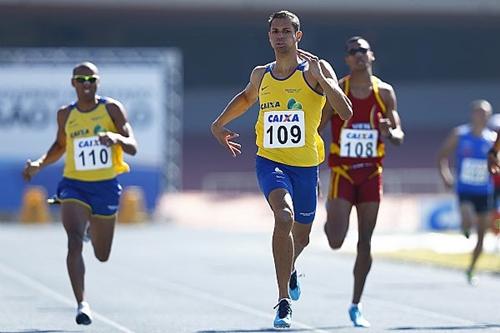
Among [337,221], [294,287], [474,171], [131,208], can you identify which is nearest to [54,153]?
[337,221]

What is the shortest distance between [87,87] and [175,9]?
4122 centimetres

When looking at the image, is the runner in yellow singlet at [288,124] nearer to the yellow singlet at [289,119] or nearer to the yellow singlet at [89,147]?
the yellow singlet at [289,119]

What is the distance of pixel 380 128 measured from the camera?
1344 centimetres

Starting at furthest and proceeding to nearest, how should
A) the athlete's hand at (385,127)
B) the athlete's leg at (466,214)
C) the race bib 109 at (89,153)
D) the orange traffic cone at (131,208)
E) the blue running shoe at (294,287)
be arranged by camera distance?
the orange traffic cone at (131,208) < the athlete's leg at (466,214) < the race bib 109 at (89,153) < the athlete's hand at (385,127) < the blue running shoe at (294,287)

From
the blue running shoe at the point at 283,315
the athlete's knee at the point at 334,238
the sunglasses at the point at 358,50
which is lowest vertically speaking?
the blue running shoe at the point at 283,315

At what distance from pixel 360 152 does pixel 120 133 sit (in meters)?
2.02

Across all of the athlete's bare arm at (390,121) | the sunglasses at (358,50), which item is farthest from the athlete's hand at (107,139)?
the athlete's bare arm at (390,121)

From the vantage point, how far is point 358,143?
13.8 meters

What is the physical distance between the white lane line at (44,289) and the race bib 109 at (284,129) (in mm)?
2160

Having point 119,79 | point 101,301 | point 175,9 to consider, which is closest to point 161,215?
point 119,79

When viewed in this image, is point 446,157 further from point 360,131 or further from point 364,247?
point 364,247

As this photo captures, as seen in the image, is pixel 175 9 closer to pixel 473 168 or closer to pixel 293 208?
pixel 473 168

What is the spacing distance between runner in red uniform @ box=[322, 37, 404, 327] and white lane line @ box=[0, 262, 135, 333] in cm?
193

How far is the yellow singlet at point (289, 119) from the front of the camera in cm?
1198
